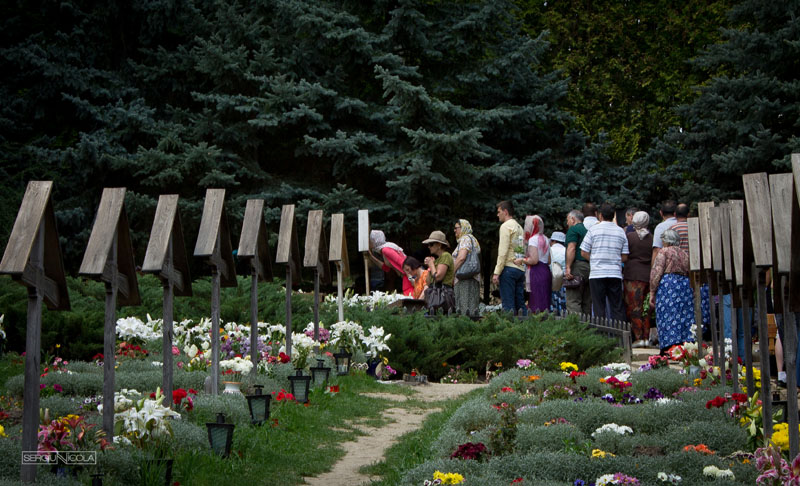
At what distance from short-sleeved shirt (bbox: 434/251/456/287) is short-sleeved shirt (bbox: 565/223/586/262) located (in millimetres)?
1743

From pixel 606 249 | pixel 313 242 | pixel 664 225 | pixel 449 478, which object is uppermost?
pixel 664 225

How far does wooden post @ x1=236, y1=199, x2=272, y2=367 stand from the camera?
920 cm

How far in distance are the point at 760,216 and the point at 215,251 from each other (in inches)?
192

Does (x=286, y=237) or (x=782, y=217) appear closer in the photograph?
(x=782, y=217)

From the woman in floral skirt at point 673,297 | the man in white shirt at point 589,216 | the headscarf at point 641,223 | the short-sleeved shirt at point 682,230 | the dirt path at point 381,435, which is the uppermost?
the man in white shirt at point 589,216

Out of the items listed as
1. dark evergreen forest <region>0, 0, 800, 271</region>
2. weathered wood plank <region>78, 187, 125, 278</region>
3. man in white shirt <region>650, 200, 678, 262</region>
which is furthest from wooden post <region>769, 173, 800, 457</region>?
dark evergreen forest <region>0, 0, 800, 271</region>

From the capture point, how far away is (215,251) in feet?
28.1

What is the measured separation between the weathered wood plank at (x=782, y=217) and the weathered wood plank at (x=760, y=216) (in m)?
0.11

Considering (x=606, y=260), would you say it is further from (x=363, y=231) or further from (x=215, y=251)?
(x=215, y=251)

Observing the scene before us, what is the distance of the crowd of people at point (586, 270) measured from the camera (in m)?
11.6

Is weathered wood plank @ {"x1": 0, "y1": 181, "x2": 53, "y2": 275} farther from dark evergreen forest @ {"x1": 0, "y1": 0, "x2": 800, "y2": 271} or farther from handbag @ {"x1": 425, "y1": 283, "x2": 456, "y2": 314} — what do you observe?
dark evergreen forest @ {"x1": 0, "y1": 0, "x2": 800, "y2": 271}

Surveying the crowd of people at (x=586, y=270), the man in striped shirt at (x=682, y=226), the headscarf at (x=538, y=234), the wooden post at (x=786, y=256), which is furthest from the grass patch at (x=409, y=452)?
the headscarf at (x=538, y=234)

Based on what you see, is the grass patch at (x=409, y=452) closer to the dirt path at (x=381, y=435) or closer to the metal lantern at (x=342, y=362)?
the dirt path at (x=381, y=435)

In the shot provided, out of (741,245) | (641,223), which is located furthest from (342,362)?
(741,245)
